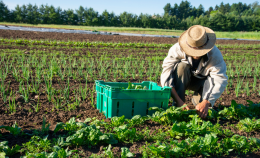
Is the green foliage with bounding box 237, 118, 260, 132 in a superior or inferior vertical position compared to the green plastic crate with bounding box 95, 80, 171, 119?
inferior

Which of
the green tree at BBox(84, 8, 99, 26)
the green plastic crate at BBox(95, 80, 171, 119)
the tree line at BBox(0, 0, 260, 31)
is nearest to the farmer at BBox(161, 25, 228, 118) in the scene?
the green plastic crate at BBox(95, 80, 171, 119)

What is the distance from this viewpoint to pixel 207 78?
2619mm

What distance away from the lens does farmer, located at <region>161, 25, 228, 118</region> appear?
2277mm

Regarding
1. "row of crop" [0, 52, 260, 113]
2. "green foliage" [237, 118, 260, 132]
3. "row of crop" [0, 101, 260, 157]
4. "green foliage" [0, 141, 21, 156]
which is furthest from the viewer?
"row of crop" [0, 52, 260, 113]

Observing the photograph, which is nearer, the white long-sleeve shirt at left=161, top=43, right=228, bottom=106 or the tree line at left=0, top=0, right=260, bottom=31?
the white long-sleeve shirt at left=161, top=43, right=228, bottom=106

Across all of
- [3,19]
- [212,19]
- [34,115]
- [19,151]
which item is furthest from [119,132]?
[212,19]

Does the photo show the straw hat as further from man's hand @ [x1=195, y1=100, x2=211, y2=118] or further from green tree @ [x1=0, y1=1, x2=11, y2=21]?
green tree @ [x1=0, y1=1, x2=11, y2=21]

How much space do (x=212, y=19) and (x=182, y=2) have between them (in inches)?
1815

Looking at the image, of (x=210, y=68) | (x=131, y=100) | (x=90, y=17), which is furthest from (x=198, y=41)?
(x=90, y=17)

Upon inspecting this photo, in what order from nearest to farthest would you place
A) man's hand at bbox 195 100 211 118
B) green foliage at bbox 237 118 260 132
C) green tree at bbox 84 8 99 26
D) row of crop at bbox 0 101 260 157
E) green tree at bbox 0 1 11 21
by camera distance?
1. row of crop at bbox 0 101 260 157
2. green foliage at bbox 237 118 260 132
3. man's hand at bbox 195 100 211 118
4. green tree at bbox 0 1 11 21
5. green tree at bbox 84 8 99 26

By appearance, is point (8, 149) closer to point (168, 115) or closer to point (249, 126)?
point (168, 115)

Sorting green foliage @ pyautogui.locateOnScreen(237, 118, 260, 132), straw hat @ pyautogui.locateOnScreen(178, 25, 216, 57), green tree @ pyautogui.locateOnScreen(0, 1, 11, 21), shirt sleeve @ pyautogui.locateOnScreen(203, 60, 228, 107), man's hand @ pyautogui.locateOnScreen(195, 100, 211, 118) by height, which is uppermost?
green tree @ pyautogui.locateOnScreen(0, 1, 11, 21)

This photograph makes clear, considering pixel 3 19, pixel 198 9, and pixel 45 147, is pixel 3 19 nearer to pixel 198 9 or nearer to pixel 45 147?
pixel 45 147

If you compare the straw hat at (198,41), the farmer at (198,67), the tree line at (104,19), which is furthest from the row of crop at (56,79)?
the tree line at (104,19)
